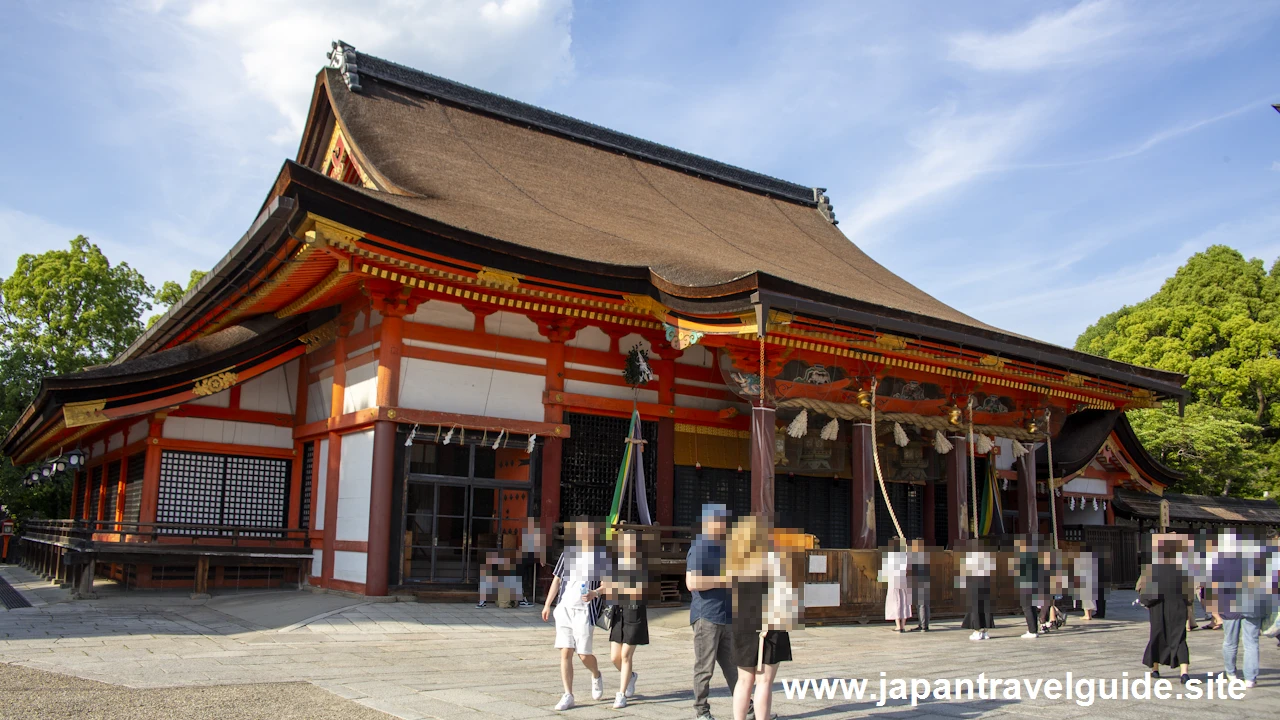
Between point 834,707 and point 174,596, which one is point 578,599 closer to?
point 834,707

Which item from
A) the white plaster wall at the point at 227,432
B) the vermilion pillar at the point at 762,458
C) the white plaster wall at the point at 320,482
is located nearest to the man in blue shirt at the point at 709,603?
the vermilion pillar at the point at 762,458

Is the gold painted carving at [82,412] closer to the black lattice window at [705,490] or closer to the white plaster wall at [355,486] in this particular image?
the white plaster wall at [355,486]

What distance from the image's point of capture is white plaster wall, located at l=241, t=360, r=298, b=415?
14.1 meters

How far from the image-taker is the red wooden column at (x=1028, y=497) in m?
16.2

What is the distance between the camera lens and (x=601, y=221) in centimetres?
1497

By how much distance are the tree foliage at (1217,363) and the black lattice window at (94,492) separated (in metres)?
25.2

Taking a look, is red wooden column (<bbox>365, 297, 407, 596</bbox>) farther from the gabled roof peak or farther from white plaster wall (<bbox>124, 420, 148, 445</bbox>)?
the gabled roof peak

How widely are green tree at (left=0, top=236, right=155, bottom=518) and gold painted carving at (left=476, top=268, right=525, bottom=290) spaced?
16814 mm

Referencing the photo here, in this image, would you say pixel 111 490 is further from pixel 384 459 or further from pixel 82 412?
pixel 384 459

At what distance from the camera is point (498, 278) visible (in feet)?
37.3

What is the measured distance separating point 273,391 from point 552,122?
8.08 meters

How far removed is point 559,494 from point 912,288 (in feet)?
32.8

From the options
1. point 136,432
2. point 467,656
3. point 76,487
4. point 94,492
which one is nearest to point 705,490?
point 467,656

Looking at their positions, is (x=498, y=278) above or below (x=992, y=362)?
above
